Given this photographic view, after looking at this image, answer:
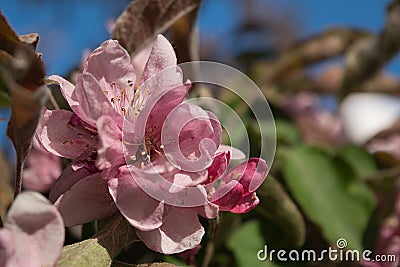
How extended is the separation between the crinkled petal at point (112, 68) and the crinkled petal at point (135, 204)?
2.9 inches

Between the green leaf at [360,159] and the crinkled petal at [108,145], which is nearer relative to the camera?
the crinkled petal at [108,145]

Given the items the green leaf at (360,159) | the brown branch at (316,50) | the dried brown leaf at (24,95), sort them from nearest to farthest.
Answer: the dried brown leaf at (24,95), the green leaf at (360,159), the brown branch at (316,50)

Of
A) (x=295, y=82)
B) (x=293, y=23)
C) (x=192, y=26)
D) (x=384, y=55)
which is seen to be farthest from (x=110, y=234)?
(x=293, y=23)

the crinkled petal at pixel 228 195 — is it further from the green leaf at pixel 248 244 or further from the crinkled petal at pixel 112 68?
the green leaf at pixel 248 244

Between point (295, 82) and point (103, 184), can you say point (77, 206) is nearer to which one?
point (103, 184)

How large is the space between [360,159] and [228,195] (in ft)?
1.49

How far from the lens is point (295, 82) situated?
3.52 ft

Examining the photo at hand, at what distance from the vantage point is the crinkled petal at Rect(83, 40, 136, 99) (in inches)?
15.5

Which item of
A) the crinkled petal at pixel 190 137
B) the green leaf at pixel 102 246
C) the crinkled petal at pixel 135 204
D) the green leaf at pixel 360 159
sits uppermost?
the crinkled petal at pixel 190 137

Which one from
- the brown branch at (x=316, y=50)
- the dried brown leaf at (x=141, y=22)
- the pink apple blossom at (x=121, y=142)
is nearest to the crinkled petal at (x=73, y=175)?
the pink apple blossom at (x=121, y=142)

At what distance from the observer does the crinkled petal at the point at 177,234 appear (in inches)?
14.4

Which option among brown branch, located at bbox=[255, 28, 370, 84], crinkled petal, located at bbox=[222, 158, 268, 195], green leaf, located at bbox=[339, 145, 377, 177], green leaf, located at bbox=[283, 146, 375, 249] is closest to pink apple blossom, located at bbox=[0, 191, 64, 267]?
crinkled petal, located at bbox=[222, 158, 268, 195]

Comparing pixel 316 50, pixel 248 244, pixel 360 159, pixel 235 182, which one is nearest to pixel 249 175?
pixel 235 182

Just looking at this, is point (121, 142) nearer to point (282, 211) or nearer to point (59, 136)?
point (59, 136)
